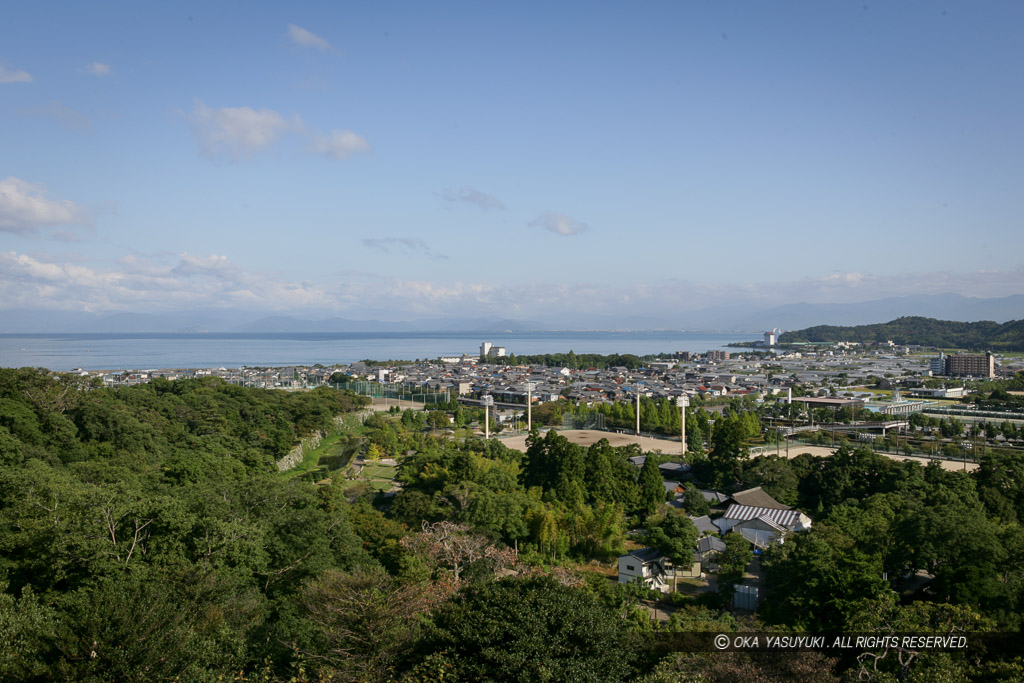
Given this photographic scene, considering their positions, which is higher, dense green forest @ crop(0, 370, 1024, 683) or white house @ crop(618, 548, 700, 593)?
dense green forest @ crop(0, 370, 1024, 683)

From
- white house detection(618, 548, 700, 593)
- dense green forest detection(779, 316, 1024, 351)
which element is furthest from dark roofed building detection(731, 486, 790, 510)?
dense green forest detection(779, 316, 1024, 351)

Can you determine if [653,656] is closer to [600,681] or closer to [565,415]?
[600,681]

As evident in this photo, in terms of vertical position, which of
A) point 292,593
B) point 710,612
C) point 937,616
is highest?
point 937,616

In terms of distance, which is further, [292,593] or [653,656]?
[292,593]

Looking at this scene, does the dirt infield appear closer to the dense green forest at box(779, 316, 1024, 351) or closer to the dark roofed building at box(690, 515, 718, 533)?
the dark roofed building at box(690, 515, 718, 533)

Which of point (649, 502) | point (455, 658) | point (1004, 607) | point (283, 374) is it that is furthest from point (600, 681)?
point (283, 374)

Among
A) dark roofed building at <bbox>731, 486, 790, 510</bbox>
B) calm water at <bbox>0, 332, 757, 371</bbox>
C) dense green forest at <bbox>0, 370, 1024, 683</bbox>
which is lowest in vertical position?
dark roofed building at <bbox>731, 486, 790, 510</bbox>
